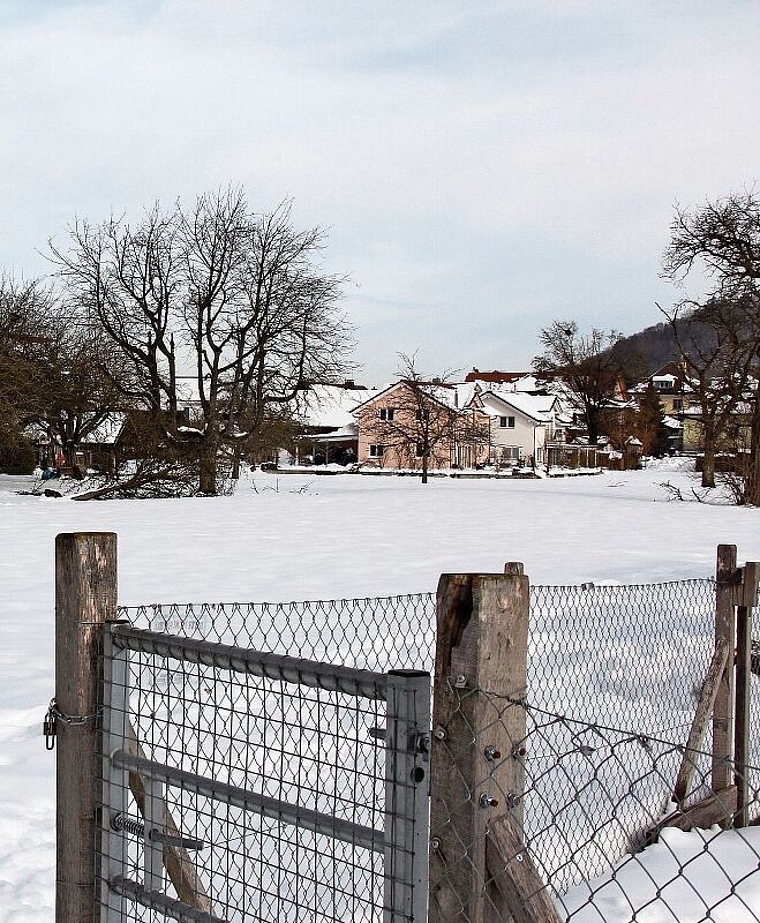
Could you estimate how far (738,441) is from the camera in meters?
34.1

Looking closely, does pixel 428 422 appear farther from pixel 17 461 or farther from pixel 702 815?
pixel 702 815

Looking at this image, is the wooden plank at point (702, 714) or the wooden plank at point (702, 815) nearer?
the wooden plank at point (702, 815)

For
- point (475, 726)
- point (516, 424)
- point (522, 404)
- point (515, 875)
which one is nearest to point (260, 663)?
point (475, 726)

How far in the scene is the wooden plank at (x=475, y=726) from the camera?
244 cm

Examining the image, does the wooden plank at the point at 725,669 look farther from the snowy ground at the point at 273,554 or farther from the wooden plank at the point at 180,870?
the wooden plank at the point at 180,870

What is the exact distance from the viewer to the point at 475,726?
2.44 m

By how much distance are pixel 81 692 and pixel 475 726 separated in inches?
55.2

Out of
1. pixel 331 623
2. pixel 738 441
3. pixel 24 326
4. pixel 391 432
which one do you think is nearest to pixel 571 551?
pixel 331 623

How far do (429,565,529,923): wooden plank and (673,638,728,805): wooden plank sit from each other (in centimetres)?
384

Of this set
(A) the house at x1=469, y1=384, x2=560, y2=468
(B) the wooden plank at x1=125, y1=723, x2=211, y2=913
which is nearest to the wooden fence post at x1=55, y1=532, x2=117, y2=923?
(B) the wooden plank at x1=125, y1=723, x2=211, y2=913

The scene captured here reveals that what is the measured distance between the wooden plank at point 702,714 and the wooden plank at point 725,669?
69 millimetres

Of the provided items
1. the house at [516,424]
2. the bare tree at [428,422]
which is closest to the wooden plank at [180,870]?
the bare tree at [428,422]

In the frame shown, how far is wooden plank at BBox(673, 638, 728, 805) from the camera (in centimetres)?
606

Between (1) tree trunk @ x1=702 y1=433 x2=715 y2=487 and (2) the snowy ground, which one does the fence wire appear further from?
(1) tree trunk @ x1=702 y1=433 x2=715 y2=487
